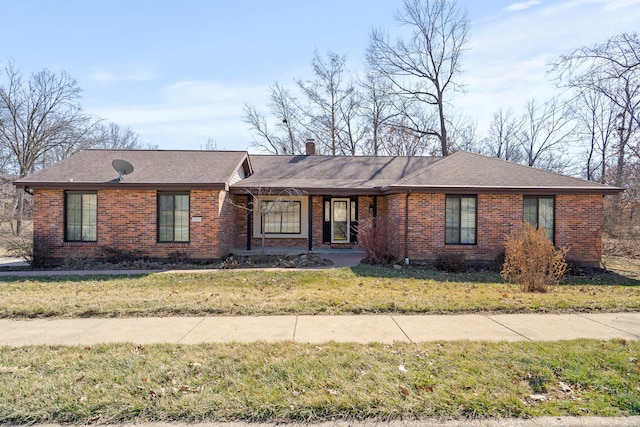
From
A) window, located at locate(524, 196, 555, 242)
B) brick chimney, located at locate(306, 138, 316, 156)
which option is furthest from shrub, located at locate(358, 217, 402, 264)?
brick chimney, located at locate(306, 138, 316, 156)

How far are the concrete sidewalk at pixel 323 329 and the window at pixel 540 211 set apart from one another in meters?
6.75

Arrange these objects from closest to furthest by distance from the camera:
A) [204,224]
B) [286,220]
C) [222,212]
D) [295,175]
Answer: [204,224] → [222,212] → [286,220] → [295,175]

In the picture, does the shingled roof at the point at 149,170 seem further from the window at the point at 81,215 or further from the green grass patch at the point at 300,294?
the green grass patch at the point at 300,294

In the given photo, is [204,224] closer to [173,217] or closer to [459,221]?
[173,217]

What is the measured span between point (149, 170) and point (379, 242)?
28.3 ft

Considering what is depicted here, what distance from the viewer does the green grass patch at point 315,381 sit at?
3227mm

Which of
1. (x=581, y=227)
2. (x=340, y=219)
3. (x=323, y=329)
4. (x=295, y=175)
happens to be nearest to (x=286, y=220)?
(x=295, y=175)

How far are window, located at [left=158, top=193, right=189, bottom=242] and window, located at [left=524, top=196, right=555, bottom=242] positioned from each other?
11.6m

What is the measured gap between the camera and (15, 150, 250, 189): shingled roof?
1226cm

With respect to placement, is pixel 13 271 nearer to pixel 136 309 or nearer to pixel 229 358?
pixel 136 309

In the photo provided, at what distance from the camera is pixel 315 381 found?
369cm

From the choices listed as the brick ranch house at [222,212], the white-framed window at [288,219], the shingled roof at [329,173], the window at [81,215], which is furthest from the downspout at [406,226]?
the window at [81,215]

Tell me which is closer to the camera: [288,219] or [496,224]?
[496,224]

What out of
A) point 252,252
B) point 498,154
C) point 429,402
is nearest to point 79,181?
point 252,252
